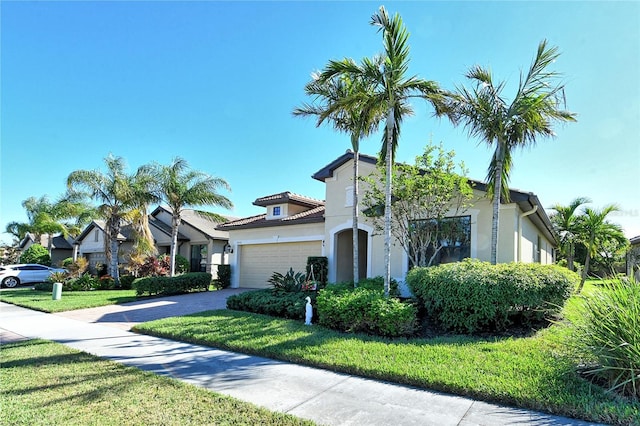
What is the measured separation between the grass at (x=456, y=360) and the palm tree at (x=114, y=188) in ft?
39.7

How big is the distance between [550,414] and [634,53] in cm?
984

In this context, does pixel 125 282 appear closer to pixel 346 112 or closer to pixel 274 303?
pixel 274 303

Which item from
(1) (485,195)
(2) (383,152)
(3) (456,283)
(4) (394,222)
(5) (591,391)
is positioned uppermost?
(2) (383,152)

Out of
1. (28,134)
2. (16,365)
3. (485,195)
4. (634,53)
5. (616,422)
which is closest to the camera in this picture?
(616,422)

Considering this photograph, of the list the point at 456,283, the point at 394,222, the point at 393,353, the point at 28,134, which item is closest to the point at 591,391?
the point at 393,353

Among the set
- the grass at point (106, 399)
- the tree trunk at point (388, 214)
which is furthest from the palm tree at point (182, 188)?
the grass at point (106, 399)

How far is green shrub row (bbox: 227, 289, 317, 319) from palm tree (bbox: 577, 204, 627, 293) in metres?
11.2

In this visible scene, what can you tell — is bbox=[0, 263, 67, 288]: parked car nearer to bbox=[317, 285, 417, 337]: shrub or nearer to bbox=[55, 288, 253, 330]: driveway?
bbox=[55, 288, 253, 330]: driveway

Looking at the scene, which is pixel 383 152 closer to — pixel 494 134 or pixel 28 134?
pixel 494 134

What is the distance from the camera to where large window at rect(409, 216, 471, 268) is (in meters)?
11.9

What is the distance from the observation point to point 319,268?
15547 millimetres

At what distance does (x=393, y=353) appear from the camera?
21.3 feet

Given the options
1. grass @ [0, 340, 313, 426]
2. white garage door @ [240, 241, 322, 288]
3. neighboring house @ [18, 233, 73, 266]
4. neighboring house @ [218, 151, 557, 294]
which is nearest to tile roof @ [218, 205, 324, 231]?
neighboring house @ [218, 151, 557, 294]

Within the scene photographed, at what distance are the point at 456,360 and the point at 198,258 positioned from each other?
22.8 meters
